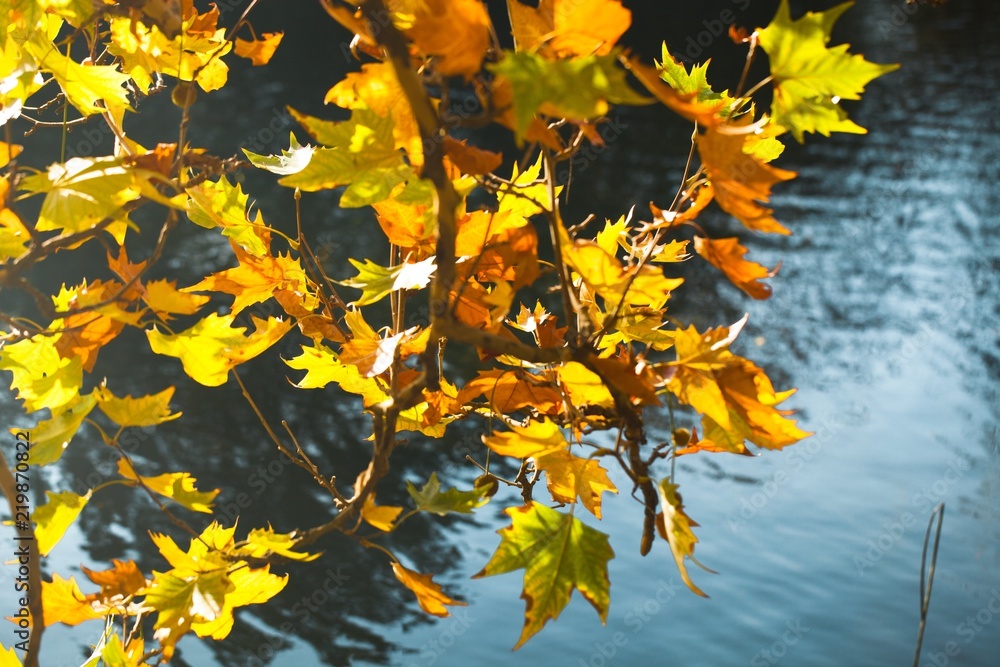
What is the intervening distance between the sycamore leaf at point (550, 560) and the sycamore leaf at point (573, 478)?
0.05 m

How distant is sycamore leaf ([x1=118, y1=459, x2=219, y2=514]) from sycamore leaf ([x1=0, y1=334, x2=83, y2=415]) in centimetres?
6

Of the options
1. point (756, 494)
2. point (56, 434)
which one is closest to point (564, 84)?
point (56, 434)

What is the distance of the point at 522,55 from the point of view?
0.32m

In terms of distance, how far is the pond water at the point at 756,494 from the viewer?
2.68m

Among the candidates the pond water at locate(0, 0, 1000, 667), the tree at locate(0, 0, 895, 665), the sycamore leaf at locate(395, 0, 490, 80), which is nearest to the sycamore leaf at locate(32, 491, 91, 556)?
the tree at locate(0, 0, 895, 665)

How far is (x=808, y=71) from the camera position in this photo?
0.39 meters

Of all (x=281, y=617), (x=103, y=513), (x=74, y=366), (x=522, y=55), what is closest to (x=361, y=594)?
(x=281, y=617)

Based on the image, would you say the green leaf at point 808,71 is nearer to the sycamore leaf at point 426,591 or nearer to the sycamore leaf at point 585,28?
the sycamore leaf at point 585,28

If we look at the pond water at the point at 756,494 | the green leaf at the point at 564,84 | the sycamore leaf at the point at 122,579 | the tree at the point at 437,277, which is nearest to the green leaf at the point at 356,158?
the tree at the point at 437,277

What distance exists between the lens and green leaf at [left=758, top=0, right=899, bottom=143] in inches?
15.2

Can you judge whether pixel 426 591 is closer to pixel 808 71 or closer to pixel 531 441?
pixel 531 441

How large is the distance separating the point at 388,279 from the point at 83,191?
14 centimetres

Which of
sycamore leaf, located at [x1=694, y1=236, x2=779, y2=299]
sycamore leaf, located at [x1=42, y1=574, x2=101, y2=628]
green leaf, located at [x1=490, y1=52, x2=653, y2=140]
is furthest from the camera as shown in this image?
sycamore leaf, located at [x1=42, y1=574, x2=101, y2=628]

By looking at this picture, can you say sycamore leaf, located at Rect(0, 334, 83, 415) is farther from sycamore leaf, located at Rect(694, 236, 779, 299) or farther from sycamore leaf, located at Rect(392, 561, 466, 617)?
sycamore leaf, located at Rect(694, 236, 779, 299)
